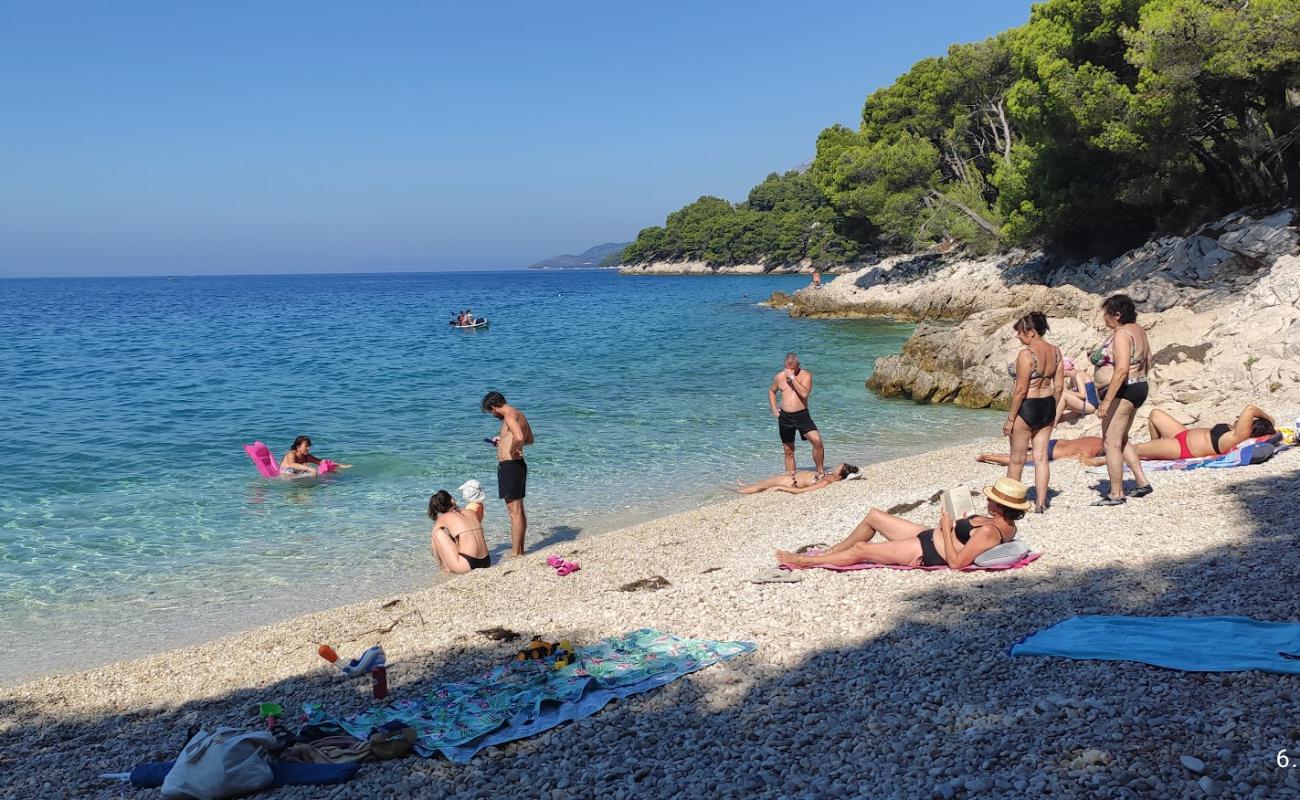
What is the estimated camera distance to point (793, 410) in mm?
11703

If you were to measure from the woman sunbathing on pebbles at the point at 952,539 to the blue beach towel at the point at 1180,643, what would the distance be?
148 cm

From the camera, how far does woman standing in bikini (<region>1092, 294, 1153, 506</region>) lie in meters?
7.68

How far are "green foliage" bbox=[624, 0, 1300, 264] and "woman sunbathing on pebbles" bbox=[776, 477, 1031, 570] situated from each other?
750 inches

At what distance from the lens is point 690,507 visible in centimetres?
1159

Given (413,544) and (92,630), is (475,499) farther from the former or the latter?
(92,630)

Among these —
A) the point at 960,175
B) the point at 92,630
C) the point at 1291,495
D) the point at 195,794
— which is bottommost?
the point at 92,630

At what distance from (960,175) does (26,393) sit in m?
41.7

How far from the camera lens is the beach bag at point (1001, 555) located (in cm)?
658

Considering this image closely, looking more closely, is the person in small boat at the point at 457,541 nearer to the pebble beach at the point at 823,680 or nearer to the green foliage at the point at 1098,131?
the pebble beach at the point at 823,680

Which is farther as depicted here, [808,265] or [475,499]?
[808,265]

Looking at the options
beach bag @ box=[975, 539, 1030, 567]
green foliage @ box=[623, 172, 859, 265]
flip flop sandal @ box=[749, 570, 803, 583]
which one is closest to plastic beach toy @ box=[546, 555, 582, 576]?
flip flop sandal @ box=[749, 570, 803, 583]

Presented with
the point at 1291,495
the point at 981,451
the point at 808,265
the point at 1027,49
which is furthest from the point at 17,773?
the point at 808,265

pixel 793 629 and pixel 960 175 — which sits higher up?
pixel 960 175

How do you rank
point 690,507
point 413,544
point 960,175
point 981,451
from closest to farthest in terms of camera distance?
1. point 413,544
2. point 690,507
3. point 981,451
4. point 960,175
